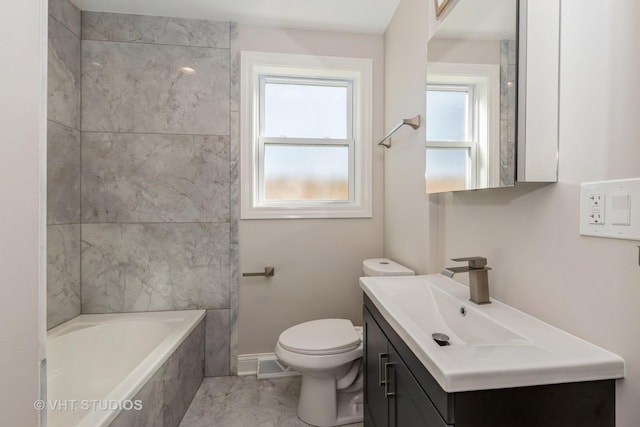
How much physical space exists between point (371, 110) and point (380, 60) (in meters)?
0.38

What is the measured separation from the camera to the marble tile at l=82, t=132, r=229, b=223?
2002mm

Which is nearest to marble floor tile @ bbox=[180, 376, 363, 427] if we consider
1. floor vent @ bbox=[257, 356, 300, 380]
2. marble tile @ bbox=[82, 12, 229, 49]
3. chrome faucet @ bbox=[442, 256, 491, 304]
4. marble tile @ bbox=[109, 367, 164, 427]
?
floor vent @ bbox=[257, 356, 300, 380]

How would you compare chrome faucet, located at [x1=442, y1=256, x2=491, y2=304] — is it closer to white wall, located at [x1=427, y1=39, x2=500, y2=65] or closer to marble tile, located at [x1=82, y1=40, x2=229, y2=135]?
white wall, located at [x1=427, y1=39, x2=500, y2=65]

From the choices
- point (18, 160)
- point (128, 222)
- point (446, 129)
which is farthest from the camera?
point (128, 222)

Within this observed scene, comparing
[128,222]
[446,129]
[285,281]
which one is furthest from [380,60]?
[128,222]

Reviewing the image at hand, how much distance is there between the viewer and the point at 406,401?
89 centimetres

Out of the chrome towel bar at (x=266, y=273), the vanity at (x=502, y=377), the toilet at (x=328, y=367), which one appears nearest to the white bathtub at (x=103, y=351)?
the chrome towel bar at (x=266, y=273)

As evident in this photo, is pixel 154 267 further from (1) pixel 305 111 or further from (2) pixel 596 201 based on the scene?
(2) pixel 596 201

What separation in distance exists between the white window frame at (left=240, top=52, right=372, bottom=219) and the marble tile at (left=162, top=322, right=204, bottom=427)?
2.90 feet

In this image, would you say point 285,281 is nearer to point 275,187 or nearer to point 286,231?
point 286,231

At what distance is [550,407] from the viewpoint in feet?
2.17

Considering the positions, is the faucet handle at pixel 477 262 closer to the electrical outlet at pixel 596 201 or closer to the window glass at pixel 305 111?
the electrical outlet at pixel 596 201

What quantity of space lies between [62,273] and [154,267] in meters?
0.50

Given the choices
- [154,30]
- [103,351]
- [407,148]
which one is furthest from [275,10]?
[103,351]
